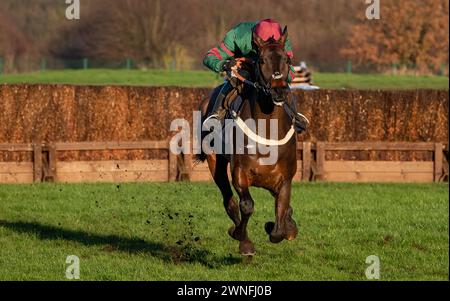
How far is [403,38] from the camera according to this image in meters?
76.1

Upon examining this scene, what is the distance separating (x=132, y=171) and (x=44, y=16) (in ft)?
203

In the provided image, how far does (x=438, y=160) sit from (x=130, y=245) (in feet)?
39.5

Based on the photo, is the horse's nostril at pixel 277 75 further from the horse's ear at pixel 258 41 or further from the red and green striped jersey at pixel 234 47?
the red and green striped jersey at pixel 234 47

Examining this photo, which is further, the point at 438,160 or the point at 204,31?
the point at 204,31

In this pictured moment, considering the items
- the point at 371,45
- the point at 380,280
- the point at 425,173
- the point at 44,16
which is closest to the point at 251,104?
the point at 380,280

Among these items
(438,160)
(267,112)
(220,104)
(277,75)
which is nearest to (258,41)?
(277,75)

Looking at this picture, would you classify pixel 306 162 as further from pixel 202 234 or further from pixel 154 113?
pixel 202 234

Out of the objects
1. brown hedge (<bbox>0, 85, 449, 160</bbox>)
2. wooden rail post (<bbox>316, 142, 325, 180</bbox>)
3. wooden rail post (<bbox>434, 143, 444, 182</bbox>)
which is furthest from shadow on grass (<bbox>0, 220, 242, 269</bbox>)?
wooden rail post (<bbox>434, 143, 444, 182</bbox>)

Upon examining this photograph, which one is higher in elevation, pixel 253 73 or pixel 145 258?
pixel 253 73

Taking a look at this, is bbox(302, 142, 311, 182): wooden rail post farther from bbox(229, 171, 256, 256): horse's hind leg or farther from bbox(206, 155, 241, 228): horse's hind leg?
bbox(229, 171, 256, 256): horse's hind leg

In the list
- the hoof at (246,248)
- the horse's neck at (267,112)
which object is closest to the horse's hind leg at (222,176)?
the hoof at (246,248)

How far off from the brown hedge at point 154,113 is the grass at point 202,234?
9.73 ft
